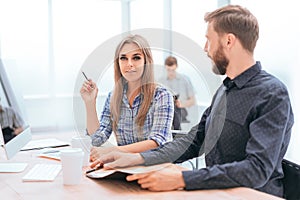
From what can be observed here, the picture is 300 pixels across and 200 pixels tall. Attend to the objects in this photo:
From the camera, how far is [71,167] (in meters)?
1.27

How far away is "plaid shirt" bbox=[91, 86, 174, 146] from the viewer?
170cm

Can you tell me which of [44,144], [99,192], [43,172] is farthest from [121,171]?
[44,144]

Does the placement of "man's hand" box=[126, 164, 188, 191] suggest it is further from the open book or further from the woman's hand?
the woman's hand

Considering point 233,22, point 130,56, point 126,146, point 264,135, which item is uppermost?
point 233,22

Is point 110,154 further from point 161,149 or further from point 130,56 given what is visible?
point 130,56

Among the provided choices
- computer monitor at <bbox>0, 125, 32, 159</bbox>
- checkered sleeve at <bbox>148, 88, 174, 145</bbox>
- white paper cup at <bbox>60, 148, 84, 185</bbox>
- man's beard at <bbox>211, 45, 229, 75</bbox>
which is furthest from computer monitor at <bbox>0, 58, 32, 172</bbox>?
man's beard at <bbox>211, 45, 229, 75</bbox>

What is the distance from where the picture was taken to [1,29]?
5012 mm

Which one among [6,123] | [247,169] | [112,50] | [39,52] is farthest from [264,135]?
[39,52]

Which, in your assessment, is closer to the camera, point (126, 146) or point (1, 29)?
point (126, 146)

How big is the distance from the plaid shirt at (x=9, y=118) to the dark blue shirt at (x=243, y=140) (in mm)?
546

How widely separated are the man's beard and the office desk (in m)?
0.58

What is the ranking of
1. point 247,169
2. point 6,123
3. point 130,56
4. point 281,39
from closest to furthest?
point 247,169, point 6,123, point 130,56, point 281,39

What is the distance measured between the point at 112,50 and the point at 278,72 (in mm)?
2107

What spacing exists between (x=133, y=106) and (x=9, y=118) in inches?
21.1
